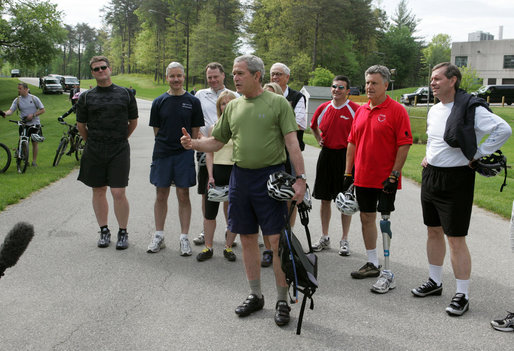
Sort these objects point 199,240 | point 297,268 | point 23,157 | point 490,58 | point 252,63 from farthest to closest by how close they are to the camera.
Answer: point 490,58, point 23,157, point 199,240, point 252,63, point 297,268

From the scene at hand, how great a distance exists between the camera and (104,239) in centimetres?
587

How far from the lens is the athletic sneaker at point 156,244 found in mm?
5648

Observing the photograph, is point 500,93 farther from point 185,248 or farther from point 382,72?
point 185,248

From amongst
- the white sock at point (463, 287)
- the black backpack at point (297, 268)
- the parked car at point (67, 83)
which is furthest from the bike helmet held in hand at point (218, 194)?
the parked car at point (67, 83)

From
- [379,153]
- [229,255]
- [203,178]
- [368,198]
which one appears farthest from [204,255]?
[379,153]

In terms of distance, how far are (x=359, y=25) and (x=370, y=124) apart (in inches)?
2969

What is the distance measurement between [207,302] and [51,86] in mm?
52041

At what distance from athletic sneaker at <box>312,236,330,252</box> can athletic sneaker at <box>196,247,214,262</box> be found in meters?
1.33

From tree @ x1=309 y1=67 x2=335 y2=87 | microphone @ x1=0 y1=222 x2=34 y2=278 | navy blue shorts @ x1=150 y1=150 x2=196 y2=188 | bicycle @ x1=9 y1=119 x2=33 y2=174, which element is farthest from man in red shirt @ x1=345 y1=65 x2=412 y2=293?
tree @ x1=309 y1=67 x2=335 y2=87

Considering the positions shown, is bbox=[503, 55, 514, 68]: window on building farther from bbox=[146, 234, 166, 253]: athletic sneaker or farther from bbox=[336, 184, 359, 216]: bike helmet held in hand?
bbox=[146, 234, 166, 253]: athletic sneaker

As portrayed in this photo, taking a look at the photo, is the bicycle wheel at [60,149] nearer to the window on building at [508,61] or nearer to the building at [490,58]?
the building at [490,58]

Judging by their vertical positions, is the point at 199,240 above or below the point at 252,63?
below

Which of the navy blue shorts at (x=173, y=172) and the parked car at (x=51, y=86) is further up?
the parked car at (x=51, y=86)

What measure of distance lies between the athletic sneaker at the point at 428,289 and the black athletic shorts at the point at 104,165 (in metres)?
3.62
